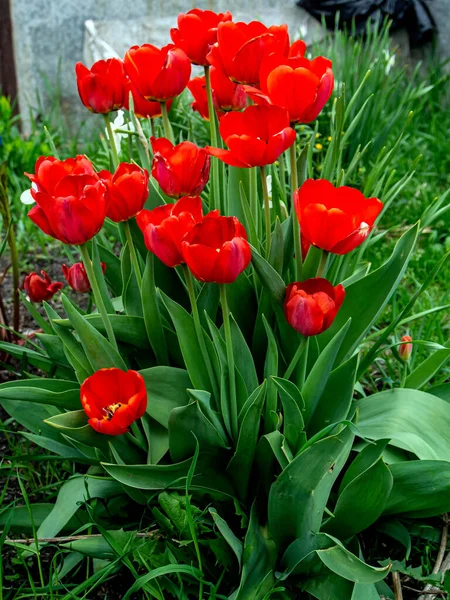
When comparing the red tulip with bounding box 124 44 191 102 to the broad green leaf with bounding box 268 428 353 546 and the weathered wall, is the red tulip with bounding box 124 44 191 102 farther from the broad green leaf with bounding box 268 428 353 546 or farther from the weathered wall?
the weathered wall

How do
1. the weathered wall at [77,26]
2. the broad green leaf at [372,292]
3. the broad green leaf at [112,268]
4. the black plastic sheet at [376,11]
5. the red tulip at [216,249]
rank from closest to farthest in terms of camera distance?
the red tulip at [216,249]
the broad green leaf at [372,292]
the broad green leaf at [112,268]
the weathered wall at [77,26]
the black plastic sheet at [376,11]

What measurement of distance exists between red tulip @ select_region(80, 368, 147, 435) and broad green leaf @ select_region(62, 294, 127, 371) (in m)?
0.07

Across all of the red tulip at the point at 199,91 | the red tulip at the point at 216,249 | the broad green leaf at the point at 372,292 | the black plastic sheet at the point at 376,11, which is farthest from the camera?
the black plastic sheet at the point at 376,11

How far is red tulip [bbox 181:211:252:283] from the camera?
3.18 ft

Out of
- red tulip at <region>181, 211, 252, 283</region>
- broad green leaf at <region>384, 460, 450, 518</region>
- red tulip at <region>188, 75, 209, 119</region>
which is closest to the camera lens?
red tulip at <region>181, 211, 252, 283</region>

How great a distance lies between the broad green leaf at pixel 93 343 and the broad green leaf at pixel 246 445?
270 millimetres

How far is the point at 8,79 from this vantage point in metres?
4.13

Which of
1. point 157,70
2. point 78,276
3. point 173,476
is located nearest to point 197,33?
point 157,70

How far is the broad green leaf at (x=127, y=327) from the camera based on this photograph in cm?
133

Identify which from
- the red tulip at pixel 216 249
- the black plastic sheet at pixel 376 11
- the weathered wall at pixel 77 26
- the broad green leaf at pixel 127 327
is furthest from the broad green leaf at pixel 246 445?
the black plastic sheet at pixel 376 11

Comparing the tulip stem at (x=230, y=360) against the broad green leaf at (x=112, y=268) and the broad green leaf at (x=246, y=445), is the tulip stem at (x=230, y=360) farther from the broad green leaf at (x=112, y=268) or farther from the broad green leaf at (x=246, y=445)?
the broad green leaf at (x=112, y=268)

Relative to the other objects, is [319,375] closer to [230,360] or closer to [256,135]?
[230,360]

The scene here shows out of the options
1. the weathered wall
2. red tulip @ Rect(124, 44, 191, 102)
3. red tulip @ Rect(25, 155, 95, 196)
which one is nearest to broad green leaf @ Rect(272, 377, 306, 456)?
red tulip @ Rect(25, 155, 95, 196)

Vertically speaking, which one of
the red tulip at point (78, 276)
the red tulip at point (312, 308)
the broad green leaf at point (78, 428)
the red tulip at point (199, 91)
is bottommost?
the broad green leaf at point (78, 428)
